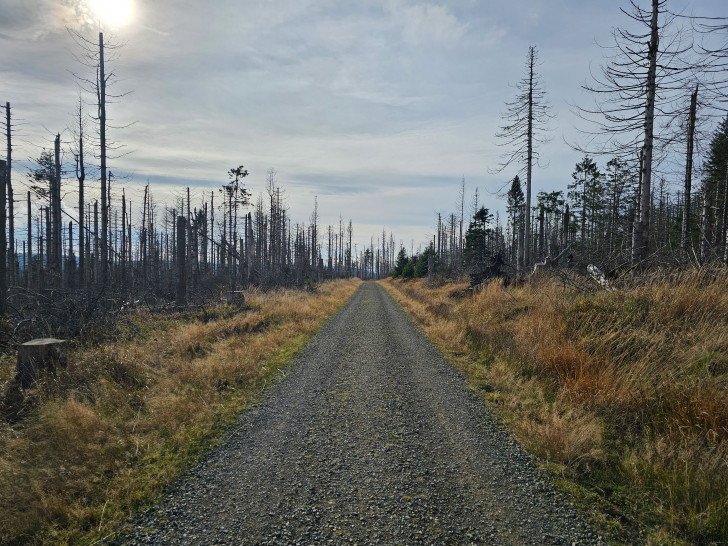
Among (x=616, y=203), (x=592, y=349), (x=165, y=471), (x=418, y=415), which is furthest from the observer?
(x=616, y=203)

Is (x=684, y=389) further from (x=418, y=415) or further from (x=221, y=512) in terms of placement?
(x=221, y=512)

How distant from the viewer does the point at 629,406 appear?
13.5 ft

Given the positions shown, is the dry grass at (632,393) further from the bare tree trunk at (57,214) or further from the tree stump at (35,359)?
the bare tree trunk at (57,214)

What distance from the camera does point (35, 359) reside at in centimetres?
541

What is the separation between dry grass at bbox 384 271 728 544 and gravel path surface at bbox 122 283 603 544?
50 cm

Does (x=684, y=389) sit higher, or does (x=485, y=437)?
(x=684, y=389)

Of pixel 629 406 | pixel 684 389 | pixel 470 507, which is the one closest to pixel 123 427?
pixel 470 507

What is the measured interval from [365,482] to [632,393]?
11.3 ft

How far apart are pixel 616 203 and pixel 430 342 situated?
1265 inches

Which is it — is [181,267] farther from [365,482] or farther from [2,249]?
[365,482]

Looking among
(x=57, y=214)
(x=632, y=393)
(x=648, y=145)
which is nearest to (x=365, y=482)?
(x=632, y=393)

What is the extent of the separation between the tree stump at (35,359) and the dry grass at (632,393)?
710cm

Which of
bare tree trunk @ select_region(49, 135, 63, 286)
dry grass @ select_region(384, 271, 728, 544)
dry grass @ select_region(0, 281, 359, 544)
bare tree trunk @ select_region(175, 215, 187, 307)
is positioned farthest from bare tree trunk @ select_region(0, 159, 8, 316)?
bare tree trunk @ select_region(49, 135, 63, 286)

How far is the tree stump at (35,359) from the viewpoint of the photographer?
5289 millimetres
